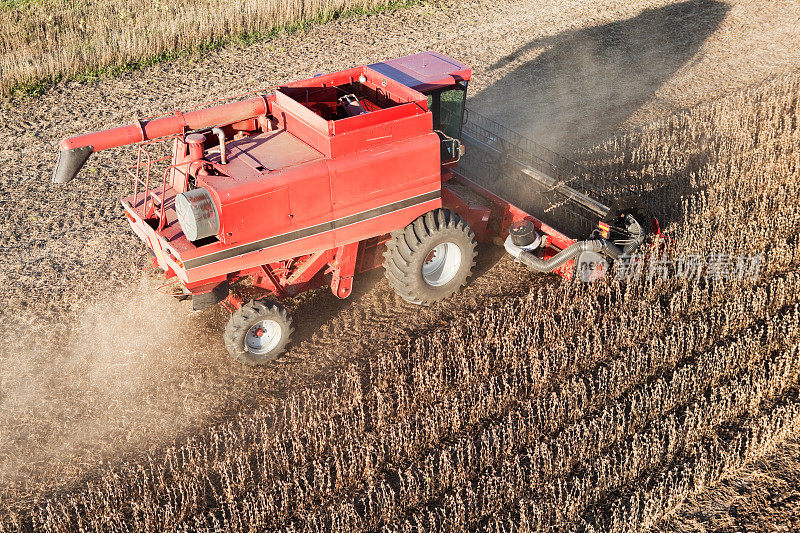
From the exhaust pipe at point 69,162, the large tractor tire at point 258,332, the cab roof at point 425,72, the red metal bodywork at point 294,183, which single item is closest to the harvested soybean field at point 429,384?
the large tractor tire at point 258,332

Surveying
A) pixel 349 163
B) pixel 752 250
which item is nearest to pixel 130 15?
pixel 349 163

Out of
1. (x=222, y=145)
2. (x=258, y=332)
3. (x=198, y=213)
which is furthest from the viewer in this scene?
(x=258, y=332)

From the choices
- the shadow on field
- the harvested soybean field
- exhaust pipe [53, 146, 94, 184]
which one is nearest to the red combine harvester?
exhaust pipe [53, 146, 94, 184]

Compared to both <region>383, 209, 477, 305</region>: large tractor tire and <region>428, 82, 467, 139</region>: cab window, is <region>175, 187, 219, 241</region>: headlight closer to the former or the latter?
<region>383, 209, 477, 305</region>: large tractor tire

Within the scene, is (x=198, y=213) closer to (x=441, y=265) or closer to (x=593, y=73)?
(x=441, y=265)

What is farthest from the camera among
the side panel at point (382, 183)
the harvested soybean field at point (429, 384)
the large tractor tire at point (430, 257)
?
the large tractor tire at point (430, 257)

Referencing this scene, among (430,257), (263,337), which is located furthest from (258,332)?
(430,257)

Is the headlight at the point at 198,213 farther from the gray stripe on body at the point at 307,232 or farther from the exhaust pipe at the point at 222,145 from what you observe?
the exhaust pipe at the point at 222,145
